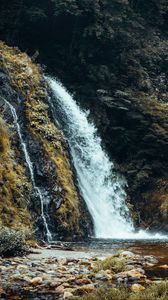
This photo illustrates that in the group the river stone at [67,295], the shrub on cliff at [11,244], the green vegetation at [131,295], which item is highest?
the shrub on cliff at [11,244]

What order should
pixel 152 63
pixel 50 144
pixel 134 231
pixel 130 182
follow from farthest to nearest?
pixel 152 63
pixel 130 182
pixel 134 231
pixel 50 144

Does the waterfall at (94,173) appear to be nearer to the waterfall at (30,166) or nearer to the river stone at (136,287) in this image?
the waterfall at (30,166)

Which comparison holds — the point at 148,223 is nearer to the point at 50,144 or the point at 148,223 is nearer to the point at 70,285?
the point at 50,144

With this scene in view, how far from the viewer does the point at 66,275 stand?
999 centimetres

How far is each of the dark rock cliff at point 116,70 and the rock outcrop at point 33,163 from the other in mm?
5580

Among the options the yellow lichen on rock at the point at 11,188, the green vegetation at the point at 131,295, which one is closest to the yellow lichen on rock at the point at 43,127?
the yellow lichen on rock at the point at 11,188

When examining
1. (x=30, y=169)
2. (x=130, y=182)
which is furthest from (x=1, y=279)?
(x=130, y=182)

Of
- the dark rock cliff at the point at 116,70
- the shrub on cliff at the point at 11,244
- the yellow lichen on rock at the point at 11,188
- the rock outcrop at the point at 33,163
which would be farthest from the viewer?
the dark rock cliff at the point at 116,70

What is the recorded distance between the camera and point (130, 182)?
2775 centimetres

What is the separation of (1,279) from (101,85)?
21930 mm

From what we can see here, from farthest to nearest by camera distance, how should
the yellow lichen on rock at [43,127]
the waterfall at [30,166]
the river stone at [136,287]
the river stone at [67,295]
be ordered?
the yellow lichen on rock at [43,127] < the waterfall at [30,166] < the river stone at [136,287] < the river stone at [67,295]

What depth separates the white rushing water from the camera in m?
23.1

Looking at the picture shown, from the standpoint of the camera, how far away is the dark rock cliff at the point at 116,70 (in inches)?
1096

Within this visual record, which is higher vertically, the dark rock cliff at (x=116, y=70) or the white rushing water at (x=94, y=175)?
the dark rock cliff at (x=116, y=70)
